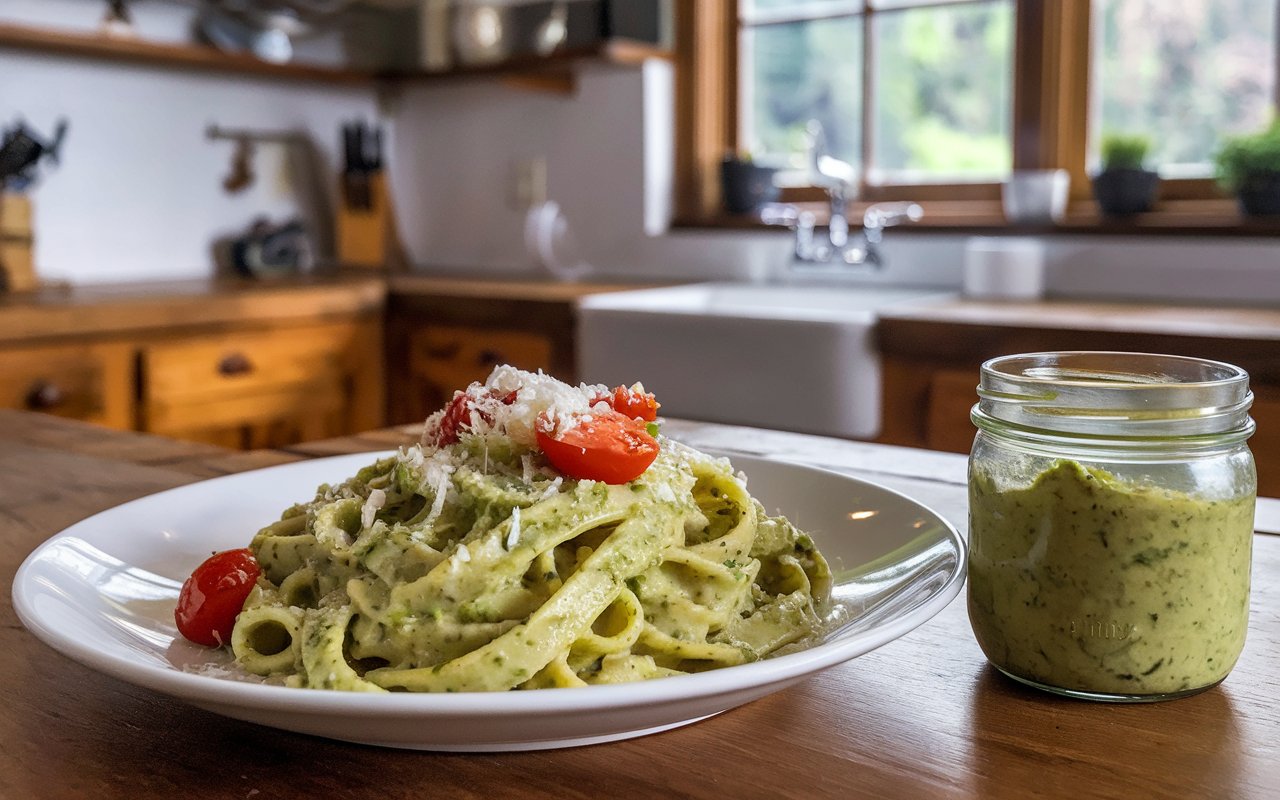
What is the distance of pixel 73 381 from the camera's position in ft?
8.73

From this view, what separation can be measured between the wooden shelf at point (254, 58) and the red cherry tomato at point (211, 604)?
268cm

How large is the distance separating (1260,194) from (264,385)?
2.32 metres

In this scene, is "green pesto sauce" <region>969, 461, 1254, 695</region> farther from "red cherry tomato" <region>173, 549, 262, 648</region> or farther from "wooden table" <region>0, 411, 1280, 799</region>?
"red cherry tomato" <region>173, 549, 262, 648</region>

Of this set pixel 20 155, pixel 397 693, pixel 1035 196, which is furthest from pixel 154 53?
pixel 397 693

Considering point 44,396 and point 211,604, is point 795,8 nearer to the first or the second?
point 44,396

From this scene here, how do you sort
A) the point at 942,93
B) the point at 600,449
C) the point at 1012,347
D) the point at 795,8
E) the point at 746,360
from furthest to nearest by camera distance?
the point at 795,8, the point at 942,93, the point at 746,360, the point at 1012,347, the point at 600,449

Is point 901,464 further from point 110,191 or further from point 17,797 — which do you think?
point 110,191

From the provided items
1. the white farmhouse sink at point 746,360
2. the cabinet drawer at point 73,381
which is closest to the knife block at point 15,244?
the cabinet drawer at point 73,381

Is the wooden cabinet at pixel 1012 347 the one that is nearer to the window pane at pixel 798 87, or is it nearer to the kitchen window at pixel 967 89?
the kitchen window at pixel 967 89

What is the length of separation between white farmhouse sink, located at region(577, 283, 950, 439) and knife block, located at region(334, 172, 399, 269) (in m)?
1.33

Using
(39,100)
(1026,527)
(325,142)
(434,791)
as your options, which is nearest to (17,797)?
(434,791)

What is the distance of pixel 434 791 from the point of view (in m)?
0.59

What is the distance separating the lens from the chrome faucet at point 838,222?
2.97m

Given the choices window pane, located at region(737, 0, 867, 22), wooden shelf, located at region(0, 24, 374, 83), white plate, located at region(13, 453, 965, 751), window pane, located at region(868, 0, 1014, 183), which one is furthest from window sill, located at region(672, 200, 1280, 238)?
white plate, located at region(13, 453, 965, 751)
